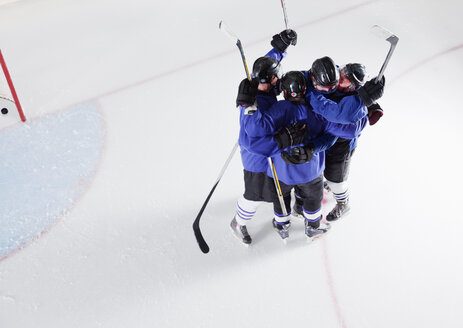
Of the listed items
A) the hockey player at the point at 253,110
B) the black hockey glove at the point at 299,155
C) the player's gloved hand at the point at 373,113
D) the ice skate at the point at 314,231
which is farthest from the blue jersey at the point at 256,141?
the ice skate at the point at 314,231

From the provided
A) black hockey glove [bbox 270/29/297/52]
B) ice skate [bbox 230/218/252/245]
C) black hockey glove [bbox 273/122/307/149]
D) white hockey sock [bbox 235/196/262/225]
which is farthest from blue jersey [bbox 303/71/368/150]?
ice skate [bbox 230/218/252/245]

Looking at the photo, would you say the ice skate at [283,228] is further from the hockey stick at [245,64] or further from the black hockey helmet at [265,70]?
the black hockey helmet at [265,70]

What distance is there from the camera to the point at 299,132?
179cm

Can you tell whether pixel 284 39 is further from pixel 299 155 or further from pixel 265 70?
pixel 299 155

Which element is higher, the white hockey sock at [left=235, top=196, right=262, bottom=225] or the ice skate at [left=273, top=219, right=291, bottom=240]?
the white hockey sock at [left=235, top=196, right=262, bottom=225]

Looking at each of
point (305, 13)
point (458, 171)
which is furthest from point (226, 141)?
point (305, 13)

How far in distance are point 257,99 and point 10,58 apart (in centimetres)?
256

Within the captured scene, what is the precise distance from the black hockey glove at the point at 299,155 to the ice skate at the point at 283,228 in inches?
22.1

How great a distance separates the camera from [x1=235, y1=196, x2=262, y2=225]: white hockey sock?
221 centimetres

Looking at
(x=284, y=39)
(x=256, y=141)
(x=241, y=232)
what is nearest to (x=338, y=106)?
(x=256, y=141)

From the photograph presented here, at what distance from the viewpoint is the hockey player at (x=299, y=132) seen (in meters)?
1.77

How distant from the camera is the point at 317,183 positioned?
205 cm

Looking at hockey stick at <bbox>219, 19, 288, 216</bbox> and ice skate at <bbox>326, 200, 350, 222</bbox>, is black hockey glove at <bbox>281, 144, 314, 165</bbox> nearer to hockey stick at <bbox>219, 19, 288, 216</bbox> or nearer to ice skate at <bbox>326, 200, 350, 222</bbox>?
hockey stick at <bbox>219, 19, 288, 216</bbox>

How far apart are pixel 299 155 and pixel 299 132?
0.34 ft
